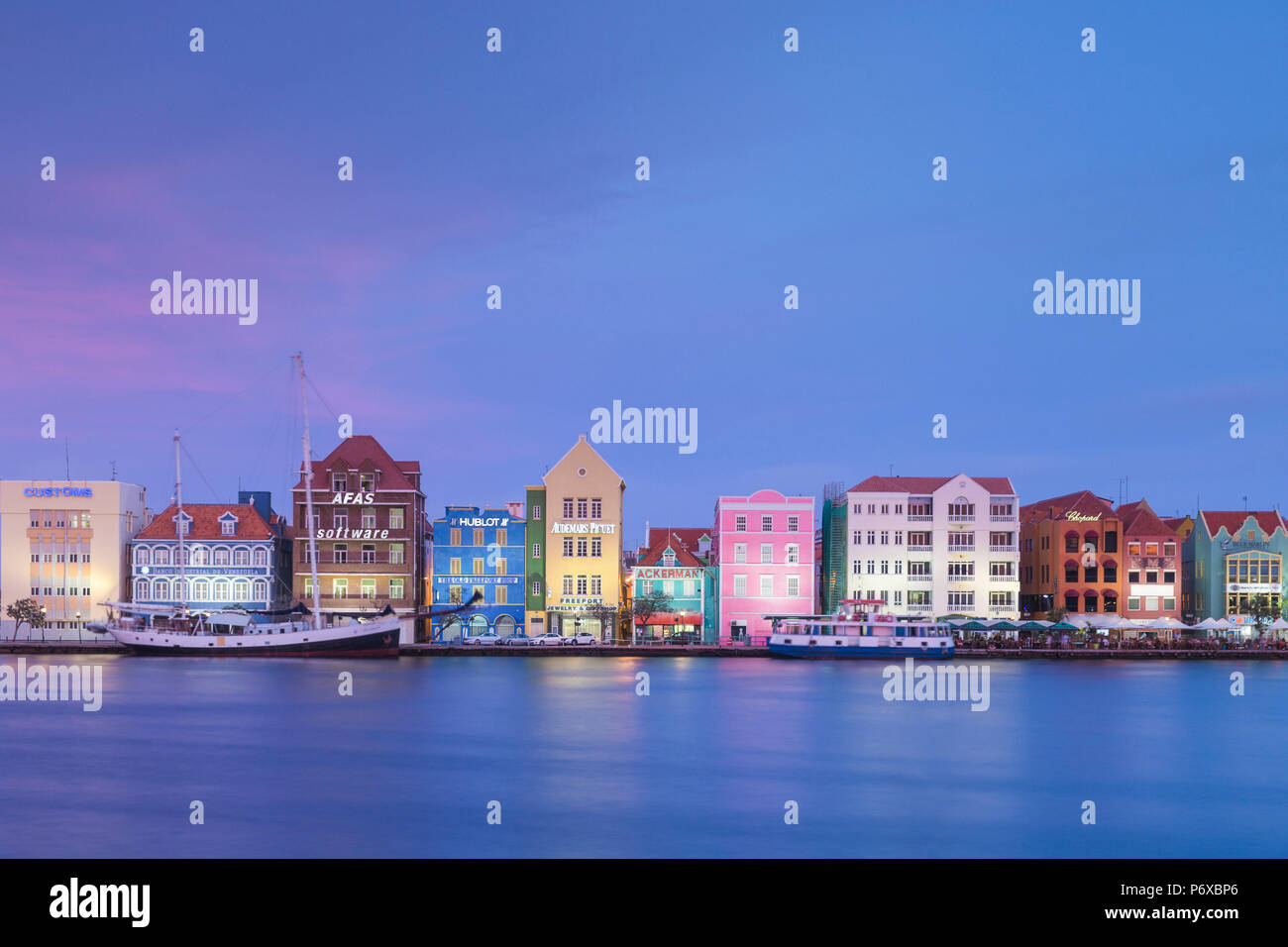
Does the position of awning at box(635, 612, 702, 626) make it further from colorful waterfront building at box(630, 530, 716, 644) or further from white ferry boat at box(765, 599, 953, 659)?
white ferry boat at box(765, 599, 953, 659)

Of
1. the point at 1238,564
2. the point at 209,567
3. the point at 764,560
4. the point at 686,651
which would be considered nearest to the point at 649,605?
the point at 686,651

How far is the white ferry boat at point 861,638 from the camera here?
77312mm

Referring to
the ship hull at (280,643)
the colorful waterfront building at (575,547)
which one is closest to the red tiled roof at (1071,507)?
the colorful waterfront building at (575,547)

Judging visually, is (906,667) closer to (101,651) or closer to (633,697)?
(633,697)

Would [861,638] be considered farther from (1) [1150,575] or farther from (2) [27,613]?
(2) [27,613]

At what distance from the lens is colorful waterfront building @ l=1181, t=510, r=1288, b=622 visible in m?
87.2

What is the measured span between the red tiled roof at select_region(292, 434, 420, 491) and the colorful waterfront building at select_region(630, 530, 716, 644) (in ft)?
55.1

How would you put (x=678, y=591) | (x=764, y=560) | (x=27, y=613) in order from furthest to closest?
(x=678, y=591), (x=764, y=560), (x=27, y=613)

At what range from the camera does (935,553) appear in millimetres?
82812

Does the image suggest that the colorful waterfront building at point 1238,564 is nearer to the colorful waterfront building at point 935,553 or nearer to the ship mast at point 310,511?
the colorful waterfront building at point 935,553

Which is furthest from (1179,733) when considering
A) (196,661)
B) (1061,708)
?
(196,661)

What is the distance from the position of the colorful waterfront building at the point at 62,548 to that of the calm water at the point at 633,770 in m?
23.7

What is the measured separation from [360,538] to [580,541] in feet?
46.9
